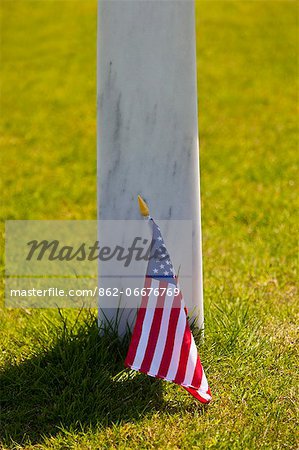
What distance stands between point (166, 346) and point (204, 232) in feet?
7.52

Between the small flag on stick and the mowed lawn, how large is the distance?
0.50ft

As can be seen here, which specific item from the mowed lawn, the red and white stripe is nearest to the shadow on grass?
the mowed lawn

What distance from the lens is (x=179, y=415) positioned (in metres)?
3.30

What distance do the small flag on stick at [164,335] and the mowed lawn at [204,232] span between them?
0.15 m

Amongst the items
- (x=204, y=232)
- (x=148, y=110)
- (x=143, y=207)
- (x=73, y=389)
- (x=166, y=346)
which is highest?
(x=148, y=110)

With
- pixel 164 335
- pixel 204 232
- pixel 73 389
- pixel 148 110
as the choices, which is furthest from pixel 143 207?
pixel 204 232

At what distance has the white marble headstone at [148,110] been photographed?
346cm

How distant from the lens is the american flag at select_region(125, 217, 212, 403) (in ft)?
10.9

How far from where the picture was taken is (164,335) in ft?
11.1

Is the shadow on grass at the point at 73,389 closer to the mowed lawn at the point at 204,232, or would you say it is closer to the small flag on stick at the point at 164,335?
the mowed lawn at the point at 204,232

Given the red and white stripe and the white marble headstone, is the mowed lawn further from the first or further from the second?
the white marble headstone

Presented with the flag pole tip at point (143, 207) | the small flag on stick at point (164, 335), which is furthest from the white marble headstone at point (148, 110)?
the small flag on stick at point (164, 335)

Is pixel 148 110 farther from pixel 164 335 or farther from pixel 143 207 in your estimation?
pixel 164 335

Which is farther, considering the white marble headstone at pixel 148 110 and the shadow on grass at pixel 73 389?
the white marble headstone at pixel 148 110
